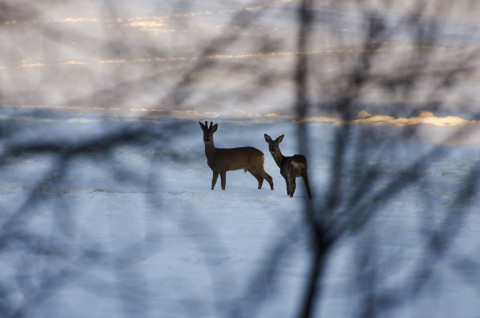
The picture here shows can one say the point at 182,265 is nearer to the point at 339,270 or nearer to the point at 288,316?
the point at 339,270

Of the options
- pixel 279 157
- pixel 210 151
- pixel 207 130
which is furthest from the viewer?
pixel 210 151

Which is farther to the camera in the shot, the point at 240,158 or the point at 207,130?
the point at 240,158

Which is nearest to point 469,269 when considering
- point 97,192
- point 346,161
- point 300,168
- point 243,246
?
point 243,246

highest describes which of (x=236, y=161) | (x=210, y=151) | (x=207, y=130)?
(x=207, y=130)

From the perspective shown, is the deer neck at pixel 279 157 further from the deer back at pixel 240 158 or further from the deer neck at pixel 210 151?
the deer neck at pixel 210 151

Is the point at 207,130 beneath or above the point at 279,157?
Result: above

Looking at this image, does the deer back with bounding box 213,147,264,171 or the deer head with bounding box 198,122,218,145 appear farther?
the deer back with bounding box 213,147,264,171

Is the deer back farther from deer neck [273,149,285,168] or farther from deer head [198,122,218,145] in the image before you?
deer head [198,122,218,145]

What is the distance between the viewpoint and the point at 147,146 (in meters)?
2.30

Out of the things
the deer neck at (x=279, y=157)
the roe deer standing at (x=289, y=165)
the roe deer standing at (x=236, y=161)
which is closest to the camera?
the roe deer standing at (x=289, y=165)

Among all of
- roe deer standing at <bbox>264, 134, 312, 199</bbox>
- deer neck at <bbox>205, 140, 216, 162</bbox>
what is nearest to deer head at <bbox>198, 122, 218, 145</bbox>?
roe deer standing at <bbox>264, 134, 312, 199</bbox>

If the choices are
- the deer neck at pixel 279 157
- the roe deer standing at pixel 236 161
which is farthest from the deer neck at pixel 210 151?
the deer neck at pixel 279 157

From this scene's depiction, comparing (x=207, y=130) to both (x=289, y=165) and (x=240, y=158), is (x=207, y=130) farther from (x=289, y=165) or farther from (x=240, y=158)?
(x=240, y=158)

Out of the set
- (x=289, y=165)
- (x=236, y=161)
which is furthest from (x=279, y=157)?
(x=236, y=161)
